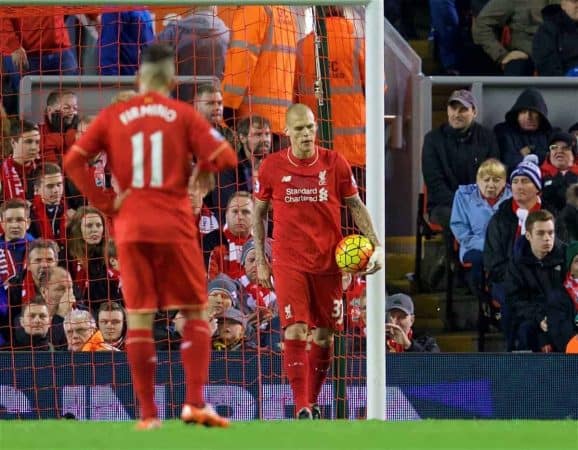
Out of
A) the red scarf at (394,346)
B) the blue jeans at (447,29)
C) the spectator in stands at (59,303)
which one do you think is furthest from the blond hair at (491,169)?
the spectator in stands at (59,303)

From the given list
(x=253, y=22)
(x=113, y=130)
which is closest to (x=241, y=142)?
(x=253, y=22)

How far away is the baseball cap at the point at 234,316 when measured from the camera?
1173 centimetres

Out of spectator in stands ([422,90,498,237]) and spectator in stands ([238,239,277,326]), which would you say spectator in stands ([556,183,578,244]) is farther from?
spectator in stands ([238,239,277,326])

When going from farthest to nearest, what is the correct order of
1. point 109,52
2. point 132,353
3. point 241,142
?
point 109,52, point 241,142, point 132,353

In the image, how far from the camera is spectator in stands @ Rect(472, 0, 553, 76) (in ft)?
50.6

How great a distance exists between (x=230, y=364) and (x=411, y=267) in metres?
3.42

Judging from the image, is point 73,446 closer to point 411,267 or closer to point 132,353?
point 132,353

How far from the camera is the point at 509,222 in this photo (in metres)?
12.9

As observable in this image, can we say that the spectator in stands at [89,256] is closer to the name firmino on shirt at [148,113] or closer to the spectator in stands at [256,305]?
the spectator in stands at [256,305]

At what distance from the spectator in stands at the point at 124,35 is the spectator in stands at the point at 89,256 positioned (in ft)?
4.32

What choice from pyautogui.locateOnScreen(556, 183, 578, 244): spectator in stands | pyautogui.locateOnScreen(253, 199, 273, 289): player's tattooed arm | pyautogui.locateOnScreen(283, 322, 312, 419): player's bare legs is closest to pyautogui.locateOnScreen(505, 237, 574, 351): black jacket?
pyautogui.locateOnScreen(556, 183, 578, 244): spectator in stands

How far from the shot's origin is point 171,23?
12844 millimetres

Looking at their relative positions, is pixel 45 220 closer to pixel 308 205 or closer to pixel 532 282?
pixel 308 205

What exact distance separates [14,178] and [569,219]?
4.33m
